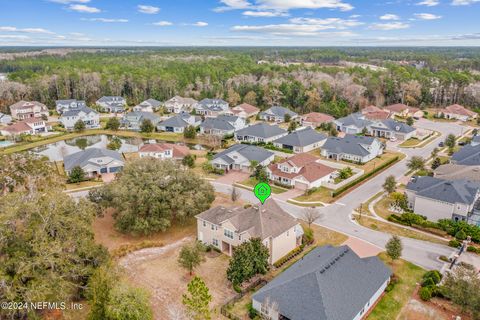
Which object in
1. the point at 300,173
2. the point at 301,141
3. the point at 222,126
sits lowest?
the point at 300,173

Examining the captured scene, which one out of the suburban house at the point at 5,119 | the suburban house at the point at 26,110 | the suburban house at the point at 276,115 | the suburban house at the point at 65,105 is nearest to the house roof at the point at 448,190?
the suburban house at the point at 276,115

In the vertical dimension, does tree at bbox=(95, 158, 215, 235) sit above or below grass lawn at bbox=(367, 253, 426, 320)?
above

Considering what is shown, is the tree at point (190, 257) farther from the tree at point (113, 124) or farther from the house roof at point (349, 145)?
the tree at point (113, 124)

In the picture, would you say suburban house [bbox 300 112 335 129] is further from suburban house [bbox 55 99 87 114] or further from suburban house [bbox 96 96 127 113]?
suburban house [bbox 55 99 87 114]

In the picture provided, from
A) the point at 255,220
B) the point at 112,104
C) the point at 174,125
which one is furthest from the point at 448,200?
the point at 112,104

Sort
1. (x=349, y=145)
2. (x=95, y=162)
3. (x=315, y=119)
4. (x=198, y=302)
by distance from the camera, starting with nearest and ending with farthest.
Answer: (x=198, y=302), (x=95, y=162), (x=349, y=145), (x=315, y=119)

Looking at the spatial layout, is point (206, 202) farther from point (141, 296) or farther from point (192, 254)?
point (141, 296)

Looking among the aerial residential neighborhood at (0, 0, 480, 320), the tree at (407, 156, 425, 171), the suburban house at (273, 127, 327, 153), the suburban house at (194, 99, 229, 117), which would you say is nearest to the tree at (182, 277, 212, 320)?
the aerial residential neighborhood at (0, 0, 480, 320)

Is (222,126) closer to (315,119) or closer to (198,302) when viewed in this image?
(315,119)
